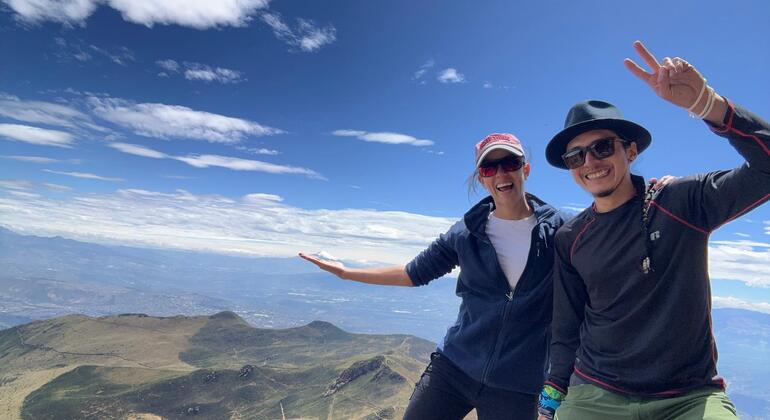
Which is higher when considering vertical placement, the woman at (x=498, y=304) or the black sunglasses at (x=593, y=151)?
the black sunglasses at (x=593, y=151)

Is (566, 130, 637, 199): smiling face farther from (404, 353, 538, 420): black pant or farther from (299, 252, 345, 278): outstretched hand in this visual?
(299, 252, 345, 278): outstretched hand

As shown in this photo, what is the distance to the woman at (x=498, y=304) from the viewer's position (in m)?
7.40

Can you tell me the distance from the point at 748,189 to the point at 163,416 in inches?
8827

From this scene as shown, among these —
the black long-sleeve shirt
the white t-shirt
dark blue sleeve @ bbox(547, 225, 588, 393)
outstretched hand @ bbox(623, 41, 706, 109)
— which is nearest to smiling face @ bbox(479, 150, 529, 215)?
the white t-shirt

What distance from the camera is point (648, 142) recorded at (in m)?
6.59

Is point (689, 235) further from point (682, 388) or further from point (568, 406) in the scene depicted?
point (568, 406)

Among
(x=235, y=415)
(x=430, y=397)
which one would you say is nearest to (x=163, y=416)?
(x=235, y=415)

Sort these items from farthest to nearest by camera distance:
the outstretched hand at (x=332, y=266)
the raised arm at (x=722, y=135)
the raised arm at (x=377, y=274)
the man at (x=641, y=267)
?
1. the outstretched hand at (x=332, y=266)
2. the raised arm at (x=377, y=274)
3. the man at (x=641, y=267)
4. the raised arm at (x=722, y=135)

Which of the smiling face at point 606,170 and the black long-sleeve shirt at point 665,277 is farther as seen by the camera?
the smiling face at point 606,170

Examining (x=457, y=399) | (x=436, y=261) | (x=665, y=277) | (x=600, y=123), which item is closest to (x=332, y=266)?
(x=436, y=261)

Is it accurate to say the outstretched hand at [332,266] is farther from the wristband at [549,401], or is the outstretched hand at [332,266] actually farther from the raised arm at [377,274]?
the wristband at [549,401]

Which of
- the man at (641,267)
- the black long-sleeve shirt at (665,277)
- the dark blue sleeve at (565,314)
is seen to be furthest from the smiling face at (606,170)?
the dark blue sleeve at (565,314)

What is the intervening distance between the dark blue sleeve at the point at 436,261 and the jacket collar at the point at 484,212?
0.52 metres

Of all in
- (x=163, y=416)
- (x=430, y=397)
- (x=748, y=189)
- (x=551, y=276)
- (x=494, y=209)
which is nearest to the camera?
(x=748, y=189)
